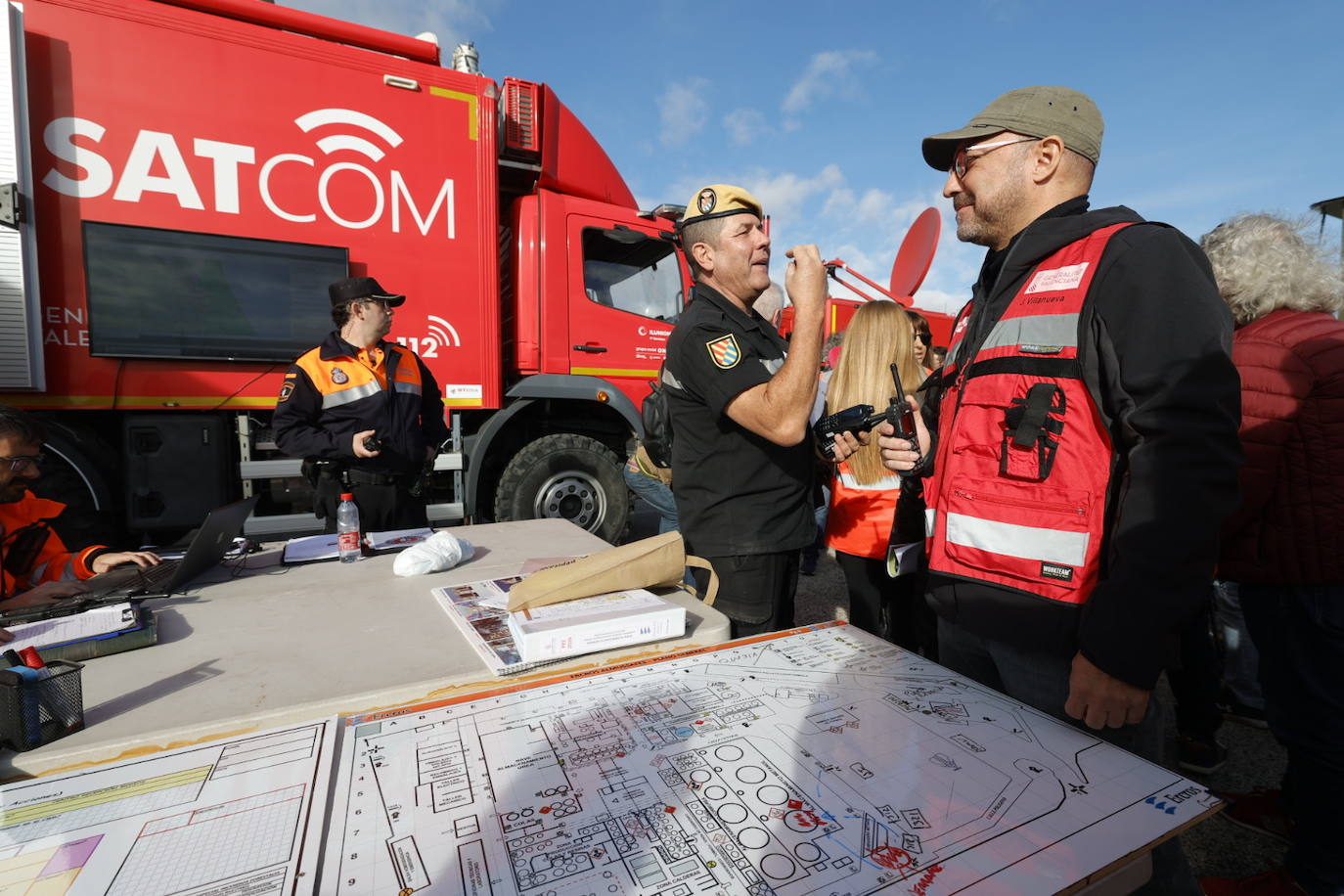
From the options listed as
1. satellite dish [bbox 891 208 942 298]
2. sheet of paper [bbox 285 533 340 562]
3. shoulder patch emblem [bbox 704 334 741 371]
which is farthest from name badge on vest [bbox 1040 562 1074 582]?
satellite dish [bbox 891 208 942 298]

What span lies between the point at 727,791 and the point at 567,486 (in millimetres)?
3798

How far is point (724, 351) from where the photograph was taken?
→ 1652mm

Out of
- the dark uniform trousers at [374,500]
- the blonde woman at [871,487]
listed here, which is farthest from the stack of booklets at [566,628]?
the dark uniform trousers at [374,500]

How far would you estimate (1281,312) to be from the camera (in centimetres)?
166

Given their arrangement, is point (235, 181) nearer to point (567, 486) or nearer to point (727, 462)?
point (567, 486)

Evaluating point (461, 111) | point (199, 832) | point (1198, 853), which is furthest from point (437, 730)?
point (461, 111)

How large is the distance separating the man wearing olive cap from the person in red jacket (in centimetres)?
76

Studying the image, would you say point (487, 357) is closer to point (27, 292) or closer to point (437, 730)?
point (27, 292)

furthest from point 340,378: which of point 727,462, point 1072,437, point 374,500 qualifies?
point 1072,437

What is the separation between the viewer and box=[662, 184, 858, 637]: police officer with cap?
63.6 inches

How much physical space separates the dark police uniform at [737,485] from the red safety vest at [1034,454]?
559 mm

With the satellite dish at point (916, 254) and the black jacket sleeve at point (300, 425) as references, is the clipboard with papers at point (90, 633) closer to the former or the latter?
the black jacket sleeve at point (300, 425)

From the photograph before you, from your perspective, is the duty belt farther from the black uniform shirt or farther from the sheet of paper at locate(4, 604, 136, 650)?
the black uniform shirt

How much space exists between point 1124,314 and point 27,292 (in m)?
4.55
